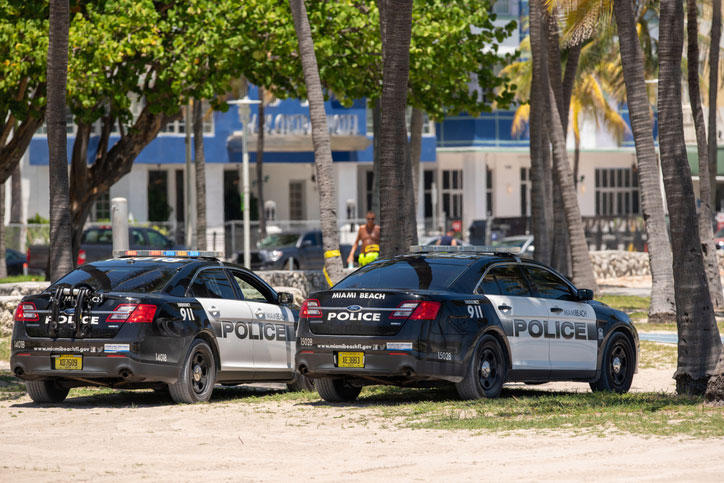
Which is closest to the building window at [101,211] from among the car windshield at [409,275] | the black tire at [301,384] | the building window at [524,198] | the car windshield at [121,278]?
the building window at [524,198]

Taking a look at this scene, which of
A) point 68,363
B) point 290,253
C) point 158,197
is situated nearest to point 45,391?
point 68,363

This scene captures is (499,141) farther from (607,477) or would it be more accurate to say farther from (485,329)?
(607,477)

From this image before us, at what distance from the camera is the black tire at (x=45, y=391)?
12625 mm

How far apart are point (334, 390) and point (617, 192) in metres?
53.6

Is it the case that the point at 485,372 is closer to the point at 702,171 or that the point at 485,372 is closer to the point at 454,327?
the point at 454,327

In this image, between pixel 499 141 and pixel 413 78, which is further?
pixel 499 141

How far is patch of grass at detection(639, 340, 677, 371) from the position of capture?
16922 millimetres

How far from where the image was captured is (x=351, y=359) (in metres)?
11.7

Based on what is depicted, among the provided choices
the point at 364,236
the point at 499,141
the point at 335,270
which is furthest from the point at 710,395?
the point at 499,141

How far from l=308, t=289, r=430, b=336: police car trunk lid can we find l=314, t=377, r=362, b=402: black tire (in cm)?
67

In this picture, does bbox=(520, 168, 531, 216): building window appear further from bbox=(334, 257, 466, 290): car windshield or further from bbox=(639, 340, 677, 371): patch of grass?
bbox=(334, 257, 466, 290): car windshield

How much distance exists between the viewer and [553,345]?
12828 mm

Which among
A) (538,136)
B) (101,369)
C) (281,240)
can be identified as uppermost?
(538,136)

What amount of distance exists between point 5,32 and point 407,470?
49.4ft
